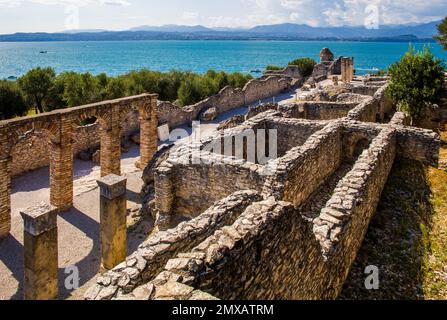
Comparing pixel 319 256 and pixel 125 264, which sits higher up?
pixel 125 264

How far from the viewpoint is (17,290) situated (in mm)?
10719

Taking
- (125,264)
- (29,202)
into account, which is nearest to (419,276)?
(125,264)

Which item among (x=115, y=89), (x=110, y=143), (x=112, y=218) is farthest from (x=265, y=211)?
(x=115, y=89)

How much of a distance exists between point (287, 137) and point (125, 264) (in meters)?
10.6

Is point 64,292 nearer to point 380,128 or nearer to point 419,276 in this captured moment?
point 419,276

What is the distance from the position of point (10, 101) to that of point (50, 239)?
2728 cm

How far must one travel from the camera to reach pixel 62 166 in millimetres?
15742

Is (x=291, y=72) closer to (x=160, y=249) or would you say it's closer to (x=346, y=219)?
(x=346, y=219)

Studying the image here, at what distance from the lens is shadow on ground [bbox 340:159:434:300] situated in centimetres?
707

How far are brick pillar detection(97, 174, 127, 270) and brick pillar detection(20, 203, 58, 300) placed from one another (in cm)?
134

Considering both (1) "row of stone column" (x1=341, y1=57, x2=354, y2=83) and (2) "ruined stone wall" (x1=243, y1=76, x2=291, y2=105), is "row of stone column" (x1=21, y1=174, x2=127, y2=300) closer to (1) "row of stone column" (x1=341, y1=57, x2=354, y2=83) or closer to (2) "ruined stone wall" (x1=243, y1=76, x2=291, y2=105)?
(2) "ruined stone wall" (x1=243, y1=76, x2=291, y2=105)

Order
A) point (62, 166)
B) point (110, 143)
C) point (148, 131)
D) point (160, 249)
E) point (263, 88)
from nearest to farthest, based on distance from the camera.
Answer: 1. point (160, 249)
2. point (62, 166)
3. point (110, 143)
4. point (148, 131)
5. point (263, 88)

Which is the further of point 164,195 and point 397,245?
point 164,195

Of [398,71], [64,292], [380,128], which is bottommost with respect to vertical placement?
[64,292]
